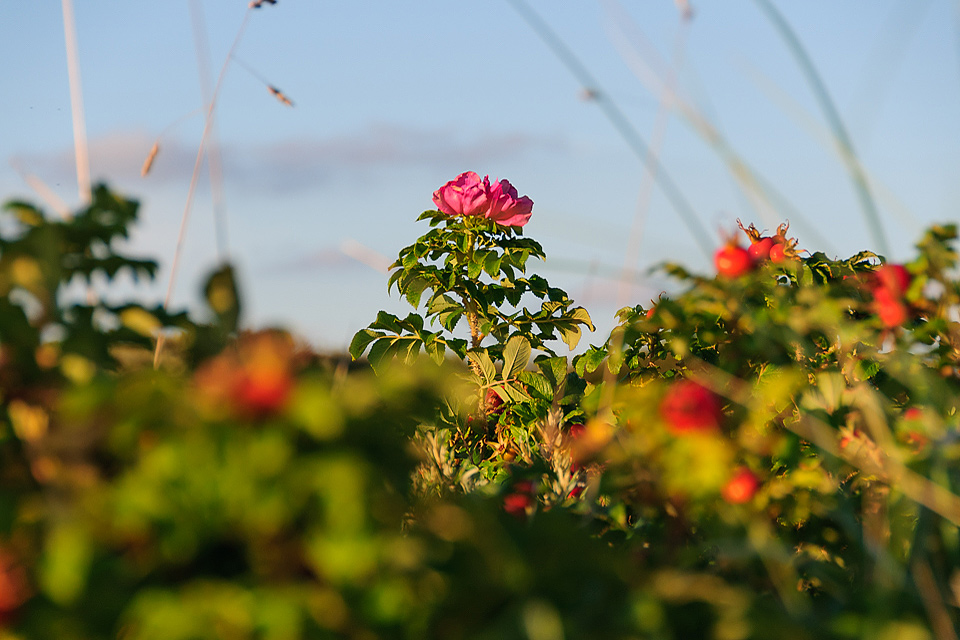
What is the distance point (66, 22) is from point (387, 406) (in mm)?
1241

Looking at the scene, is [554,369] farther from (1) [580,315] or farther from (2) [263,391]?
(2) [263,391]

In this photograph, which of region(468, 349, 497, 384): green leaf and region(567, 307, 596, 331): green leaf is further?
region(567, 307, 596, 331): green leaf

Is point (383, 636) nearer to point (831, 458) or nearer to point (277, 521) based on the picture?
point (277, 521)

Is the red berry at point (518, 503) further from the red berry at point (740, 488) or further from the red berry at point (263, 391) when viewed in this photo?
the red berry at point (263, 391)

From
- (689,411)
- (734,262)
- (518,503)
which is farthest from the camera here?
(734,262)

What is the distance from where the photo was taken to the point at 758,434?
1906 mm

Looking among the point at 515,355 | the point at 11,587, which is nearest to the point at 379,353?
the point at 515,355

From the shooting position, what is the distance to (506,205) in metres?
3.18

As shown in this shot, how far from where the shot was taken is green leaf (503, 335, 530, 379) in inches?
124

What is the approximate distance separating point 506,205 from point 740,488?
2.09 m

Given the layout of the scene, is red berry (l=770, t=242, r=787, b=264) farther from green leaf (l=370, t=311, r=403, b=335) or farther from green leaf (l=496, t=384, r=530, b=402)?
green leaf (l=370, t=311, r=403, b=335)

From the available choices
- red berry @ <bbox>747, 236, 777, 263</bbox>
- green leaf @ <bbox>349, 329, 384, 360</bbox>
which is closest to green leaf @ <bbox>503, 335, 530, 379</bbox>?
green leaf @ <bbox>349, 329, 384, 360</bbox>

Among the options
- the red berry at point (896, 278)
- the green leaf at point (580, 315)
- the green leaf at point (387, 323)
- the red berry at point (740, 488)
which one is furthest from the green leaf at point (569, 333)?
the red berry at point (740, 488)

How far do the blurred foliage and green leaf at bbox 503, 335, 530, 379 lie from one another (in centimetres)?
153
